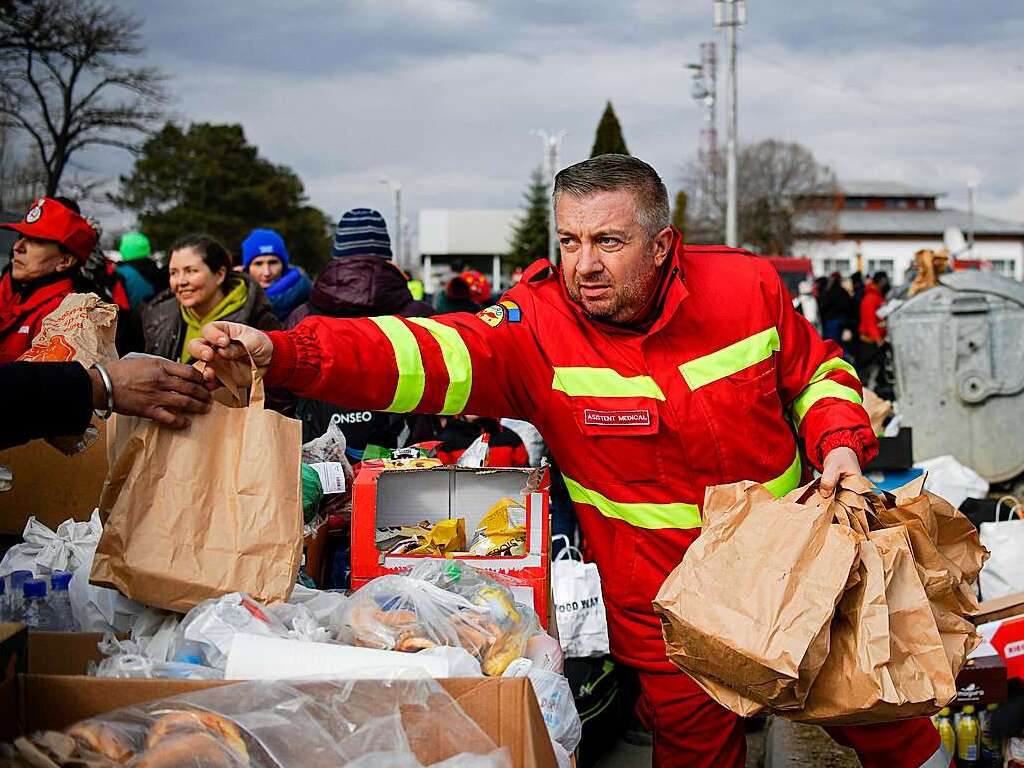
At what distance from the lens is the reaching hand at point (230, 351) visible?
230cm

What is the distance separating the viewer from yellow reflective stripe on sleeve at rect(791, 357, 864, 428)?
293cm

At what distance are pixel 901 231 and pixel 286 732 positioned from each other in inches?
3194

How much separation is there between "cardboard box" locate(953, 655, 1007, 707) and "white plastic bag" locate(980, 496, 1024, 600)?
2.75 ft

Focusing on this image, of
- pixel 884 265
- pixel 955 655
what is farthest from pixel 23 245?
pixel 884 265

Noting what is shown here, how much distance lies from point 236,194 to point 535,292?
41.0m

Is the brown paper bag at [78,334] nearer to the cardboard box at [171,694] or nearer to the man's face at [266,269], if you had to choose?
the cardboard box at [171,694]

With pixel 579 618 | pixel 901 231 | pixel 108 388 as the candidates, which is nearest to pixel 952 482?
pixel 579 618

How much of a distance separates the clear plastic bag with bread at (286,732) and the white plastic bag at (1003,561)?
140 inches

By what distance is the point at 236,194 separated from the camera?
41.9 metres

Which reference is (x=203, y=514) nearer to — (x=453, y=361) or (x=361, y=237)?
(x=453, y=361)

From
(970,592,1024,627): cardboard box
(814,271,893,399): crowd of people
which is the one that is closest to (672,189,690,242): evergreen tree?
(814,271,893,399): crowd of people

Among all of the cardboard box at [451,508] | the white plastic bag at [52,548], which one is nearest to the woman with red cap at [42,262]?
the white plastic bag at [52,548]

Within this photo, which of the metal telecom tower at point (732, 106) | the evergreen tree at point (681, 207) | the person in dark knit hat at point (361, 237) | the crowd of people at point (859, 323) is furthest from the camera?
the evergreen tree at point (681, 207)

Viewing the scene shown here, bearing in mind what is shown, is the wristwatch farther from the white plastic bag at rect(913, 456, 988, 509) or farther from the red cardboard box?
the white plastic bag at rect(913, 456, 988, 509)
